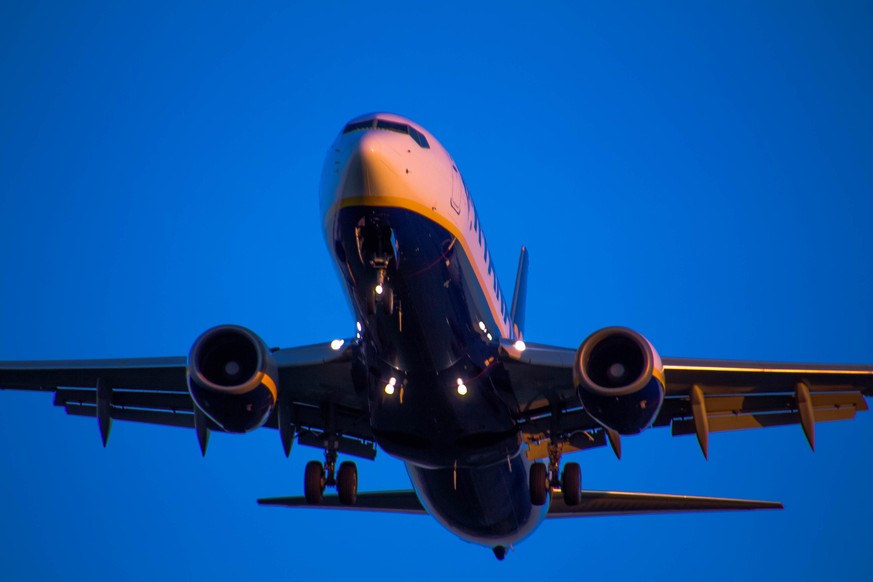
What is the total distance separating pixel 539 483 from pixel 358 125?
7297 mm

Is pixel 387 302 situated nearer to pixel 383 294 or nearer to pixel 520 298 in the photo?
pixel 383 294

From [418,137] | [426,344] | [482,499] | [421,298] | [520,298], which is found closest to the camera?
[421,298]

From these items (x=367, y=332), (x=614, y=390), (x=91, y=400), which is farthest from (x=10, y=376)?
(x=614, y=390)

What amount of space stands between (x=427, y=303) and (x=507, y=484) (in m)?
5.29

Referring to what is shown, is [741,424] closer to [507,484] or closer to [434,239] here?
[507,484]

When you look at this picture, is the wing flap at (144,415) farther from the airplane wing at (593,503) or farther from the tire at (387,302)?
the tire at (387,302)

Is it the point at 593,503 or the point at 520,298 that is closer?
the point at 593,503

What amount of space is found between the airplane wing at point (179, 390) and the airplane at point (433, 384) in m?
0.04

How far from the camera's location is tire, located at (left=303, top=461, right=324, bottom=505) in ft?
67.6

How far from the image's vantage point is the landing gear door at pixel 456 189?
17.5m

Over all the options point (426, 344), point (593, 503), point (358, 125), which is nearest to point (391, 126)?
point (358, 125)

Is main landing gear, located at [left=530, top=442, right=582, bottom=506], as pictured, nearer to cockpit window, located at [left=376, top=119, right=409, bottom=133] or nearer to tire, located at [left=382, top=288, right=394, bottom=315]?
tire, located at [left=382, top=288, right=394, bottom=315]

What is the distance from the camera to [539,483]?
20.4m

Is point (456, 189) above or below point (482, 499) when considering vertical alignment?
above
